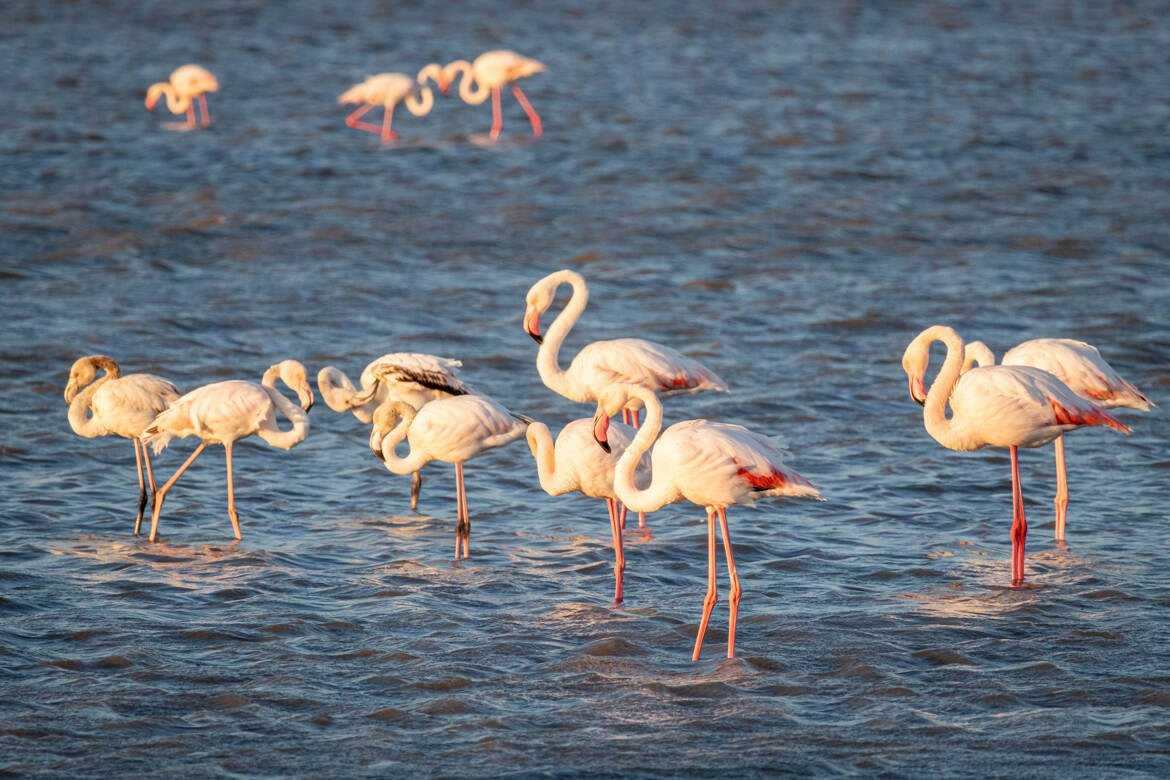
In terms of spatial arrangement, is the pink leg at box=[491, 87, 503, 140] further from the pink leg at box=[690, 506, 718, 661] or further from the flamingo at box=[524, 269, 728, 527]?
the pink leg at box=[690, 506, 718, 661]

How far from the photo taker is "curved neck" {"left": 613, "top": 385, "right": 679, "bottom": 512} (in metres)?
→ 5.73

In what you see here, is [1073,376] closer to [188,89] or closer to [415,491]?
[415,491]

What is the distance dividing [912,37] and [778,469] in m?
19.6

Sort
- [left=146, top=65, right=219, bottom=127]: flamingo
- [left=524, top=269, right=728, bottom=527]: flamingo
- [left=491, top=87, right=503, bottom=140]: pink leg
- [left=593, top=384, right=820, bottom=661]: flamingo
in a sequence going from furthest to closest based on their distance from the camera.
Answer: [left=491, top=87, right=503, bottom=140]: pink leg < [left=146, top=65, right=219, bottom=127]: flamingo < [left=524, top=269, right=728, bottom=527]: flamingo < [left=593, top=384, right=820, bottom=661]: flamingo

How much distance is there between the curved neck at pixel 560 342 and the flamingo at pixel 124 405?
6.59 ft

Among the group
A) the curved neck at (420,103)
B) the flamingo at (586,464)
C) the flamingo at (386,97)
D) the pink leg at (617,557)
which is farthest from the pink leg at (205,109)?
the pink leg at (617,557)

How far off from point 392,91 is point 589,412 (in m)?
9.71

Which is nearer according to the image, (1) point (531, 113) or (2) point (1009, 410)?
(2) point (1009, 410)

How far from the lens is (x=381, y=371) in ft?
25.8

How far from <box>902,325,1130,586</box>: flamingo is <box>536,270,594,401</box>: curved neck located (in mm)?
1987

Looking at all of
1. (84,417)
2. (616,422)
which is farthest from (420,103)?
(616,422)

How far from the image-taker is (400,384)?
789 cm

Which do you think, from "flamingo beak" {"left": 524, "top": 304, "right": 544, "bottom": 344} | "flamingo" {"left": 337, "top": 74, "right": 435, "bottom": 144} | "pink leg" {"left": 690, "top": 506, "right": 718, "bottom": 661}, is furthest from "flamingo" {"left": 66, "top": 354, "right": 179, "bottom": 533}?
"flamingo" {"left": 337, "top": 74, "right": 435, "bottom": 144}

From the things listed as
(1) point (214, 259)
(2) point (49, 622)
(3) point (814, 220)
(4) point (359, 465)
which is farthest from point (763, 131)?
(2) point (49, 622)
